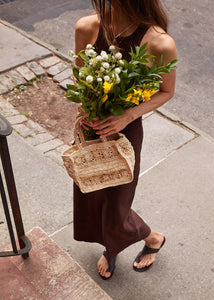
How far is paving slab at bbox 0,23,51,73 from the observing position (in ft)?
19.3

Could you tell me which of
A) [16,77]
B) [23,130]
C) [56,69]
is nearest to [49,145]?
[23,130]

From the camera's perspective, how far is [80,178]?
2.26 m

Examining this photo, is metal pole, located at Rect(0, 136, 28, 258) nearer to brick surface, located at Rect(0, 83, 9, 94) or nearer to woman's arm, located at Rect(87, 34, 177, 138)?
woman's arm, located at Rect(87, 34, 177, 138)

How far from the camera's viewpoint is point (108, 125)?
225 cm

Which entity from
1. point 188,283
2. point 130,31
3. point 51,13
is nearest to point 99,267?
point 188,283

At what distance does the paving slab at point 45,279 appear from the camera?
8.54 ft

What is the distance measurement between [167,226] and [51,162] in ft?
4.73

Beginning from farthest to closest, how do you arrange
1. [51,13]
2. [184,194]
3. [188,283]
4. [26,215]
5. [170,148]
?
[51,13], [170,148], [184,194], [26,215], [188,283]

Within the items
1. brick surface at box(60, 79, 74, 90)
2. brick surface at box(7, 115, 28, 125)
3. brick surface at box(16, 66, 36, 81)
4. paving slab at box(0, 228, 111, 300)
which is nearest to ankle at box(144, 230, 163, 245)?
paving slab at box(0, 228, 111, 300)

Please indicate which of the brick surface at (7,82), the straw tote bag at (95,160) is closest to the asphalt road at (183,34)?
the brick surface at (7,82)

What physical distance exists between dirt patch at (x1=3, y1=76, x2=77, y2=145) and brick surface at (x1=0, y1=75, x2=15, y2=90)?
0.33 feet

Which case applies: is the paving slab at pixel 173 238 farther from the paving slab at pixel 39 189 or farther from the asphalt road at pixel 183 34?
the asphalt road at pixel 183 34

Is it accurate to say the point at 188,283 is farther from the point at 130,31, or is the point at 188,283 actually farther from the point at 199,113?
the point at 199,113

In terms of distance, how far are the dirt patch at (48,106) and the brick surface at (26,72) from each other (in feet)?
0.35
